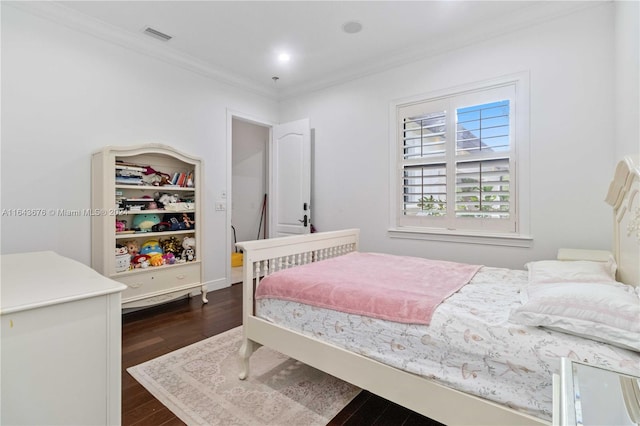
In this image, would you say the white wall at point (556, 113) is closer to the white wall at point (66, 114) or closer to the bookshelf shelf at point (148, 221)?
the bookshelf shelf at point (148, 221)

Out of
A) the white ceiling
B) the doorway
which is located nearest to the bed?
the white ceiling

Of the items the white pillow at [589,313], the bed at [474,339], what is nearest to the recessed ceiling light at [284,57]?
the bed at [474,339]

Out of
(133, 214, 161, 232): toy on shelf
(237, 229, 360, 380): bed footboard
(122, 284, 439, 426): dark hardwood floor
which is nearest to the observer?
(122, 284, 439, 426): dark hardwood floor

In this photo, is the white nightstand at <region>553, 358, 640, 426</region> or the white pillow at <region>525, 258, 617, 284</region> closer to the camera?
the white nightstand at <region>553, 358, 640, 426</region>

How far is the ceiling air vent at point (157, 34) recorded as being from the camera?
3008 millimetres

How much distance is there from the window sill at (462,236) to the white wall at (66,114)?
8.99 feet

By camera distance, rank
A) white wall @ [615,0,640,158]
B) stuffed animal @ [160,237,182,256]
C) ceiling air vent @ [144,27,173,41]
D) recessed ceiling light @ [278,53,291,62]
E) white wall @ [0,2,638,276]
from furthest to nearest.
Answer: recessed ceiling light @ [278,53,291,62], stuffed animal @ [160,237,182,256], ceiling air vent @ [144,27,173,41], white wall @ [0,2,638,276], white wall @ [615,0,640,158]

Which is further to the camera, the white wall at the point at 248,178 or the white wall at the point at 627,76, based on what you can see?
the white wall at the point at 248,178

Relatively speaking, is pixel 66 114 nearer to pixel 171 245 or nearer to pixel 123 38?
pixel 123 38

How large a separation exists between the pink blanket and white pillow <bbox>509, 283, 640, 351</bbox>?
391 millimetres

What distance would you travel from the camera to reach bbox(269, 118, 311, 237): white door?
4.13 m

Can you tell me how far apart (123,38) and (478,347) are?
3880 millimetres

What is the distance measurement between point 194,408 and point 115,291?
966mm

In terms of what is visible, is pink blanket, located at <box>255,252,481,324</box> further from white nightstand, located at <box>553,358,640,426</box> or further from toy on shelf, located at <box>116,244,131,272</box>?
toy on shelf, located at <box>116,244,131,272</box>
